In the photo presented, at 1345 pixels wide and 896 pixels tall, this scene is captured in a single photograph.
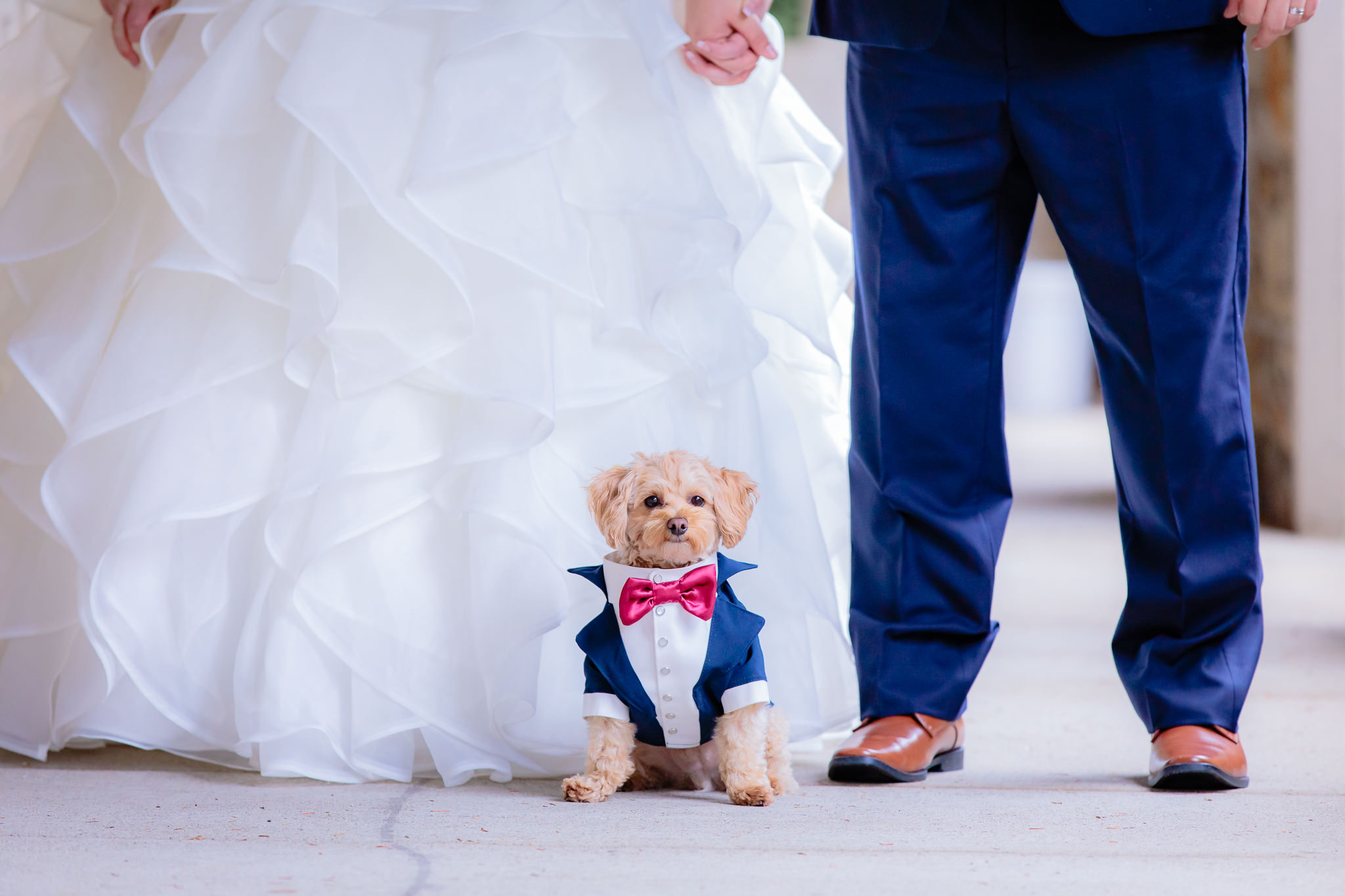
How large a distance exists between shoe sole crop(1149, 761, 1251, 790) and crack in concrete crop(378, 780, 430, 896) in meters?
0.77

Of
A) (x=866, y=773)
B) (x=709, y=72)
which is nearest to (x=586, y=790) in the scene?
(x=866, y=773)

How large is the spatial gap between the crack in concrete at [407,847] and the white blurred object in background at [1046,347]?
6648 mm

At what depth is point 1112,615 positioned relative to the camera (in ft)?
8.24

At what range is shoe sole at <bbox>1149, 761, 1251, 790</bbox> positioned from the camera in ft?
4.26

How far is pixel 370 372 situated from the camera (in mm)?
1290

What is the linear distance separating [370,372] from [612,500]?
0.28 m

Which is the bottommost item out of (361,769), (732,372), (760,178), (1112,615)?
(1112,615)

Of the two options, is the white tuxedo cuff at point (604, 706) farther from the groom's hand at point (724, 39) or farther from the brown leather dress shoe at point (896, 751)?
the groom's hand at point (724, 39)

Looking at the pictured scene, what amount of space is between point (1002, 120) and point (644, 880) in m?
0.90

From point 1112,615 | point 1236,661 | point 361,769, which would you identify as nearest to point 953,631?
point 1236,661

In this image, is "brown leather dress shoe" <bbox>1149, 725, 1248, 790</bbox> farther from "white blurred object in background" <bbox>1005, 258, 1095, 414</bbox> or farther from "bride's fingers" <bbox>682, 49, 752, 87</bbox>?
"white blurred object in background" <bbox>1005, 258, 1095, 414</bbox>

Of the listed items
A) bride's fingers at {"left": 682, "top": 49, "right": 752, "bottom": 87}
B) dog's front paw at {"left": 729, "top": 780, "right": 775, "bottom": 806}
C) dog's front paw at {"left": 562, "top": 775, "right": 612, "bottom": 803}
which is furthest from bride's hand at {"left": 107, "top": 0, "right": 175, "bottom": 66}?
dog's front paw at {"left": 729, "top": 780, "right": 775, "bottom": 806}

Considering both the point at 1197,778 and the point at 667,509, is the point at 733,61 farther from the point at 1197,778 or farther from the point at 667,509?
the point at 1197,778

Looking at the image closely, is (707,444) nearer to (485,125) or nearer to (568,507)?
(568,507)
